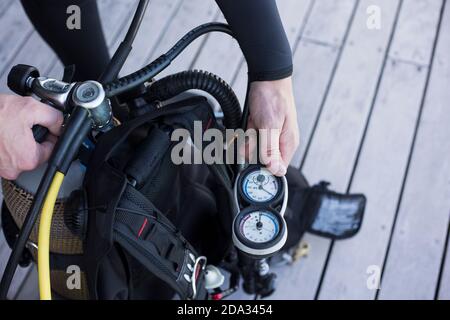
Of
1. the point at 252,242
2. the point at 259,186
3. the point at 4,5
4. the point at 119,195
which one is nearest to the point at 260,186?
the point at 259,186

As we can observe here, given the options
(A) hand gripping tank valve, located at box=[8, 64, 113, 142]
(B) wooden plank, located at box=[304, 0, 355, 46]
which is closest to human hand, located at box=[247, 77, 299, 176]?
(A) hand gripping tank valve, located at box=[8, 64, 113, 142]

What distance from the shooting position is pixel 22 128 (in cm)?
71

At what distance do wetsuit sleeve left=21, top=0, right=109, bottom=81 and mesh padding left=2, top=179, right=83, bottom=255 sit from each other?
342 mm

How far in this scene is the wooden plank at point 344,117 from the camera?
129 cm

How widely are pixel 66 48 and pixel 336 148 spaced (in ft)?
2.55

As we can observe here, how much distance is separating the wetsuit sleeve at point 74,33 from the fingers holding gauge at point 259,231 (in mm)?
521

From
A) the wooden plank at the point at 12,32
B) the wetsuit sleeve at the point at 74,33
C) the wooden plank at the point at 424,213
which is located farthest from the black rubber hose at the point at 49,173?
the wooden plank at the point at 12,32

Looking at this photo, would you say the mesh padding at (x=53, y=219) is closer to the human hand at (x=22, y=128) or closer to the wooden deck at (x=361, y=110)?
the human hand at (x=22, y=128)

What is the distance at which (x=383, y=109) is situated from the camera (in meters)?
1.48

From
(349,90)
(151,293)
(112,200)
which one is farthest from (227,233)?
(349,90)

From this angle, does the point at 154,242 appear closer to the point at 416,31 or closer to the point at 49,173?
the point at 49,173

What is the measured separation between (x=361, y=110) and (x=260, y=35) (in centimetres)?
74

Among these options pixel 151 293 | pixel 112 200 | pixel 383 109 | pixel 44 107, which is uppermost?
pixel 44 107
